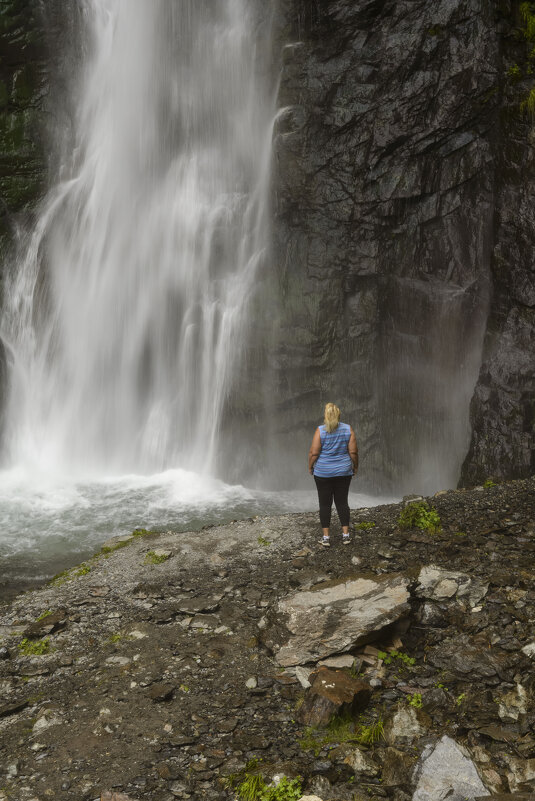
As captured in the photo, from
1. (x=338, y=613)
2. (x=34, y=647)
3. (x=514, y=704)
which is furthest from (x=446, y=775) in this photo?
(x=34, y=647)

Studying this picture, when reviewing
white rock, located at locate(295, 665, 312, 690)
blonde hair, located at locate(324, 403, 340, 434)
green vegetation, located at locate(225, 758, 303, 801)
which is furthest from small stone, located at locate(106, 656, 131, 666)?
blonde hair, located at locate(324, 403, 340, 434)

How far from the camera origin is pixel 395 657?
17.6 feet

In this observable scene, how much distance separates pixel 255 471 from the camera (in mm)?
19297

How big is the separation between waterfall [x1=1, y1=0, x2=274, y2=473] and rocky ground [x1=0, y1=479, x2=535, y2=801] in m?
11.6

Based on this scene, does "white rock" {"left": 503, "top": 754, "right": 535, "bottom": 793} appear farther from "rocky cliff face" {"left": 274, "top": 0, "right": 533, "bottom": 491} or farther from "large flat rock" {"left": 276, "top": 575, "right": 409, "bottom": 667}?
"rocky cliff face" {"left": 274, "top": 0, "right": 533, "bottom": 491}

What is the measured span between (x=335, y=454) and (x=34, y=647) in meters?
4.08

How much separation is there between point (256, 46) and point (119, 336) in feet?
34.4

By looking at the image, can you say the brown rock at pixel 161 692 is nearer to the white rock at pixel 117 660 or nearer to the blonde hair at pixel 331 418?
the white rock at pixel 117 660

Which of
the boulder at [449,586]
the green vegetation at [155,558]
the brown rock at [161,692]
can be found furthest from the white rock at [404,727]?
the green vegetation at [155,558]

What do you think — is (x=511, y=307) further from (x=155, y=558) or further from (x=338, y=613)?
(x=338, y=613)

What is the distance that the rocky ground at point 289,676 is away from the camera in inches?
165

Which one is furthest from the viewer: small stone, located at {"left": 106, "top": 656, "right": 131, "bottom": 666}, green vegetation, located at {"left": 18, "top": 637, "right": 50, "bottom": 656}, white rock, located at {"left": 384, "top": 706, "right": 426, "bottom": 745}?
green vegetation, located at {"left": 18, "top": 637, "right": 50, "bottom": 656}

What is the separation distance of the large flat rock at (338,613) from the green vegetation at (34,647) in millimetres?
2434

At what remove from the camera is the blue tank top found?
26.2ft
